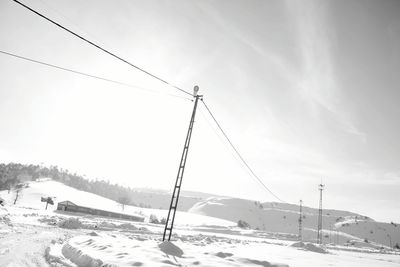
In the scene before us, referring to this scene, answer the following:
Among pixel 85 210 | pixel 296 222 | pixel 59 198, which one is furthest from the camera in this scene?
pixel 296 222

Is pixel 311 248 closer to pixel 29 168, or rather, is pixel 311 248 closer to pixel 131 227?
pixel 131 227

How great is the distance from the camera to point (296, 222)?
159 metres

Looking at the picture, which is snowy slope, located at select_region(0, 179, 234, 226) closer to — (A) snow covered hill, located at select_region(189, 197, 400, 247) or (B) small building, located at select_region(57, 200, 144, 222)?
(B) small building, located at select_region(57, 200, 144, 222)

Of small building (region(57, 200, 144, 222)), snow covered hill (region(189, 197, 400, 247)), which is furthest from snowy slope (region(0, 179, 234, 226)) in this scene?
snow covered hill (region(189, 197, 400, 247))

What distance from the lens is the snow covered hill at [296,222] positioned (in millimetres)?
125438

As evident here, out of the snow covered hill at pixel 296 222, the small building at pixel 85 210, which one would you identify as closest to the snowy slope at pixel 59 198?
the small building at pixel 85 210

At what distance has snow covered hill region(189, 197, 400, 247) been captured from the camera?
412ft

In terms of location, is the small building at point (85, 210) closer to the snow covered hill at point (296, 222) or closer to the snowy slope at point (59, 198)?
the snowy slope at point (59, 198)

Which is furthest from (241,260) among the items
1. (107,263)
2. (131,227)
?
(131,227)

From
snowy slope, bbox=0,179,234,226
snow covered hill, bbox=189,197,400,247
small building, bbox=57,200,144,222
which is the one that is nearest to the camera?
small building, bbox=57,200,144,222

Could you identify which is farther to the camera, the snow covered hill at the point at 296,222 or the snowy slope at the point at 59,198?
the snow covered hill at the point at 296,222

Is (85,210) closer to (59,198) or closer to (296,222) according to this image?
(59,198)

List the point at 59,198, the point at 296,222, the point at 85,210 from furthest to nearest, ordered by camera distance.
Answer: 1. the point at 296,222
2. the point at 59,198
3. the point at 85,210

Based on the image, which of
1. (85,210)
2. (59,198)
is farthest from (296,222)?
(59,198)
